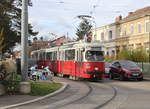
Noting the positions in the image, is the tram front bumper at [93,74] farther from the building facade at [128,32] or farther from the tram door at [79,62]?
the building facade at [128,32]

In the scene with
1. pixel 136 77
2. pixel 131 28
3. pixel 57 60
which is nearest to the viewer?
pixel 136 77

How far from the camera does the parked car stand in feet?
89.5

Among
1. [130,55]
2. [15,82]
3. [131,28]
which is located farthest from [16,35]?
[15,82]

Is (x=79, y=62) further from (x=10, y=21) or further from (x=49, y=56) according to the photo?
(x=10, y=21)

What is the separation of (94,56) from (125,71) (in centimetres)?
403

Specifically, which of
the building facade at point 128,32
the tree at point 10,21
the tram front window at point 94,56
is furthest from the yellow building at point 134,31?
the tram front window at point 94,56

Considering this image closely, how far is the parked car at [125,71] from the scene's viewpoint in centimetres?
2729

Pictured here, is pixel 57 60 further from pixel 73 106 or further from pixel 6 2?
pixel 73 106

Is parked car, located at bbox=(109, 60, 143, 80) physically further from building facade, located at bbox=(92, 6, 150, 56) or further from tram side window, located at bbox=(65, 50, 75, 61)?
building facade, located at bbox=(92, 6, 150, 56)

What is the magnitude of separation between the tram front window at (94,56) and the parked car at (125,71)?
360 cm

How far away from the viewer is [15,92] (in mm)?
15984

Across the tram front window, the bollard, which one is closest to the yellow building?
the tram front window

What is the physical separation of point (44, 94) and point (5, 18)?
2577cm

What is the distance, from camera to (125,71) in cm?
2747
